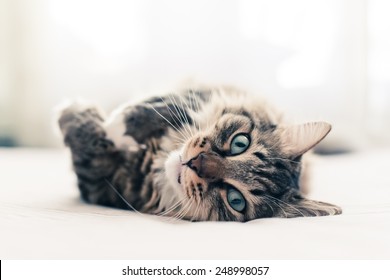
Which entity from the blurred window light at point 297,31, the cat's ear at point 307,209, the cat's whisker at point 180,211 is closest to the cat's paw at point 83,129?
the cat's whisker at point 180,211

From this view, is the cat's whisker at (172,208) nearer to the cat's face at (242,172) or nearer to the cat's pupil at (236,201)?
the cat's face at (242,172)

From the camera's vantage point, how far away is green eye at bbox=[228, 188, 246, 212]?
1.12m

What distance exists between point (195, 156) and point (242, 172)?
12 cm

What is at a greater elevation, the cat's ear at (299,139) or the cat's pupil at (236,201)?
the cat's ear at (299,139)

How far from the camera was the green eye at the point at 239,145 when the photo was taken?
3.85 ft

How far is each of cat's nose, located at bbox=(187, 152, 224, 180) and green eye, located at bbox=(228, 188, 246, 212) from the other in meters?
0.06

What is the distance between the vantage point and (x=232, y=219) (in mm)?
1122

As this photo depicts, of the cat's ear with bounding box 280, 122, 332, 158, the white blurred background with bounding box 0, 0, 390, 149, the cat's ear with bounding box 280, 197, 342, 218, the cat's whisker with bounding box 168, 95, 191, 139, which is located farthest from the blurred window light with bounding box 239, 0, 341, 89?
the cat's ear with bounding box 280, 197, 342, 218

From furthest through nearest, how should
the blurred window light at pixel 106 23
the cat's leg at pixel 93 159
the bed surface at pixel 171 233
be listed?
the blurred window light at pixel 106 23 < the cat's leg at pixel 93 159 < the bed surface at pixel 171 233

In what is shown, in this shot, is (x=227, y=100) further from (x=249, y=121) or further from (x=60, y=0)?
(x=60, y=0)

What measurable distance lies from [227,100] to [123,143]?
349mm

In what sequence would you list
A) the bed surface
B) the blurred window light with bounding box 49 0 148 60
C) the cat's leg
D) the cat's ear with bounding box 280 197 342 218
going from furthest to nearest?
the blurred window light with bounding box 49 0 148 60, the cat's leg, the cat's ear with bounding box 280 197 342 218, the bed surface

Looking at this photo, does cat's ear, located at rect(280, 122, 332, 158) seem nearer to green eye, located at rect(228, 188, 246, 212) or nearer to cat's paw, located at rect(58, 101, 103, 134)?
green eye, located at rect(228, 188, 246, 212)

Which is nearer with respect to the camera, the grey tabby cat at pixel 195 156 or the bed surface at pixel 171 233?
the bed surface at pixel 171 233
